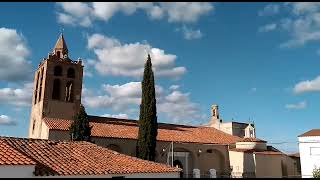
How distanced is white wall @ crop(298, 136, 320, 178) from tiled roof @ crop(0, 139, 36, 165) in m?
26.2

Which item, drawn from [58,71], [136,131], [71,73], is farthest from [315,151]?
[58,71]

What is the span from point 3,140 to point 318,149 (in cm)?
2795

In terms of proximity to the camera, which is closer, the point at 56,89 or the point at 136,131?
the point at 136,131

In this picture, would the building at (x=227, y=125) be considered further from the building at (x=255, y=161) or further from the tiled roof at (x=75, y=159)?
the tiled roof at (x=75, y=159)

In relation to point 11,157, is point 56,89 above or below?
above

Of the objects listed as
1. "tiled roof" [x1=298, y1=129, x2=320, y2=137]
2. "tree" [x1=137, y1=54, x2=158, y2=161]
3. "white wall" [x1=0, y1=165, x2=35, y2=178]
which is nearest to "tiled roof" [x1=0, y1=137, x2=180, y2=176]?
"white wall" [x1=0, y1=165, x2=35, y2=178]

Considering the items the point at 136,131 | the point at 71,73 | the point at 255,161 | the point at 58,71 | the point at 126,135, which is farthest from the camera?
the point at 255,161

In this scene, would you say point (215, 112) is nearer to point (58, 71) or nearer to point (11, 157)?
point (58, 71)

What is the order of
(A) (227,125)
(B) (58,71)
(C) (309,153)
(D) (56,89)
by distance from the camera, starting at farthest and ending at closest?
(A) (227,125)
(B) (58,71)
(D) (56,89)
(C) (309,153)

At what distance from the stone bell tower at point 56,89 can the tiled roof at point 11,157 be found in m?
17.8

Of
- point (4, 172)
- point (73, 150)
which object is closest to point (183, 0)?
point (4, 172)

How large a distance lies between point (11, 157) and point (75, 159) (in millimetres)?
3845

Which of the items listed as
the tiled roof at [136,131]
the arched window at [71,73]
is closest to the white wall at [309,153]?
the tiled roof at [136,131]

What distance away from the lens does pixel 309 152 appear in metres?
33.6
